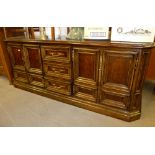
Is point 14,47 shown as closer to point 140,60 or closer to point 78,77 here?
point 78,77

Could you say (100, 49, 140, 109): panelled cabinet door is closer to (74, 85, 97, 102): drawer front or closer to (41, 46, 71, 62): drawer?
(74, 85, 97, 102): drawer front

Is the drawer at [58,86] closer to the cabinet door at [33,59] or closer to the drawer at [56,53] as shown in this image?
the cabinet door at [33,59]

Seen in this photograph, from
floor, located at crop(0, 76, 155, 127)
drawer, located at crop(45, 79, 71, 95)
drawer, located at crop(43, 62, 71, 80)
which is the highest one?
drawer, located at crop(43, 62, 71, 80)

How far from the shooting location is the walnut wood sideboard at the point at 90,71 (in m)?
1.42

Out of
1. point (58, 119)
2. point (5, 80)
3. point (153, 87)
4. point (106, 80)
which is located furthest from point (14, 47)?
point (153, 87)

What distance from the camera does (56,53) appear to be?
1.81 metres

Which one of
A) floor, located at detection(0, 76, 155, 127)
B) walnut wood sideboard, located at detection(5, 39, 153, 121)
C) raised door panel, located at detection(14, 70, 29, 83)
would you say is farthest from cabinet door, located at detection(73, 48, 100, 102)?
raised door panel, located at detection(14, 70, 29, 83)

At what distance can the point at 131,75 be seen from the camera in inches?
56.1

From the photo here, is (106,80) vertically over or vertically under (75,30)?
under

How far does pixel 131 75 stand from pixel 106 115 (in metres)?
0.60

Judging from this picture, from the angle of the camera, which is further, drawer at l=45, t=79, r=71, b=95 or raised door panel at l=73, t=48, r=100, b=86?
drawer at l=45, t=79, r=71, b=95

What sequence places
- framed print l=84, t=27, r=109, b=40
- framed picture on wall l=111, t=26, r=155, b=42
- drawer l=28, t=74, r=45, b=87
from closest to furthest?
framed picture on wall l=111, t=26, r=155, b=42
framed print l=84, t=27, r=109, b=40
drawer l=28, t=74, r=45, b=87

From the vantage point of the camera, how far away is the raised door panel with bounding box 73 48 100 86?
1.58 metres
